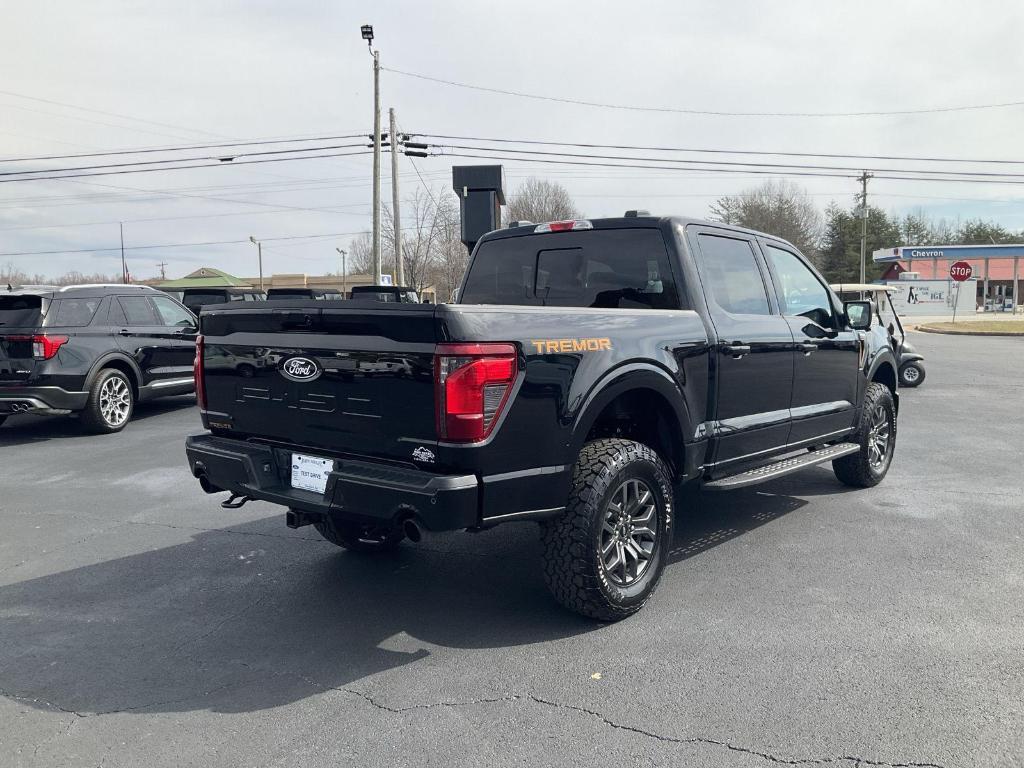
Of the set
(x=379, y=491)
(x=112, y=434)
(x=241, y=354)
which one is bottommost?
(x=112, y=434)

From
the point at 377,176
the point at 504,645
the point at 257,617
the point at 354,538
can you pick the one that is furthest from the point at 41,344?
the point at 377,176

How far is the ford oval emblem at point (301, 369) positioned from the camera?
377 cm

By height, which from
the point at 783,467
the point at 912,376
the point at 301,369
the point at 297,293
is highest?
the point at 297,293

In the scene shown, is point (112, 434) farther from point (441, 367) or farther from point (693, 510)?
point (441, 367)

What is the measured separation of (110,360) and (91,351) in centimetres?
31

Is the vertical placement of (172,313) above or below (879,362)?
above

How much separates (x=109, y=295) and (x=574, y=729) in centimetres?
946

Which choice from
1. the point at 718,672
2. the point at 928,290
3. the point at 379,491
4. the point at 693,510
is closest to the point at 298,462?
the point at 379,491

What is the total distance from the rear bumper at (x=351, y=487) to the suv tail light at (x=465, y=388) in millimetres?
205

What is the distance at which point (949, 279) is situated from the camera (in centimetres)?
5000

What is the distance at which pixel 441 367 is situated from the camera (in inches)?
131

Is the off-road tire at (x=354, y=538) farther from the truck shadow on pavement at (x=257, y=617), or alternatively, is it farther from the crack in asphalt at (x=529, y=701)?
the crack in asphalt at (x=529, y=701)

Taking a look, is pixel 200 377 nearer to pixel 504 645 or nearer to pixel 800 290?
pixel 504 645

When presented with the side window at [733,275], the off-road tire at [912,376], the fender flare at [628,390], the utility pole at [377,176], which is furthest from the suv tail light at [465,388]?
the utility pole at [377,176]
